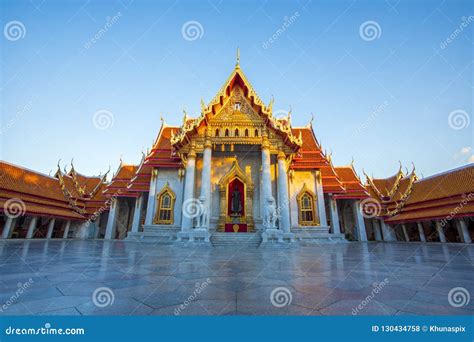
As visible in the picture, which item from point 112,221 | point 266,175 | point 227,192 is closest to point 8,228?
point 112,221

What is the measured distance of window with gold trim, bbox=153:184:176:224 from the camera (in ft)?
52.1

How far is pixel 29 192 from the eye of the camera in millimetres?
18625

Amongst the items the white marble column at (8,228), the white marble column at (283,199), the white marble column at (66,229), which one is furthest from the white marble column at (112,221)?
the white marble column at (283,199)

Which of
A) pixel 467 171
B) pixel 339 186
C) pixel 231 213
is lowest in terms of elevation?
pixel 231 213

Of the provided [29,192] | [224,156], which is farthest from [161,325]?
[29,192]

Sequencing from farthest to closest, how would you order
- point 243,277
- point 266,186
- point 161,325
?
point 266,186, point 243,277, point 161,325

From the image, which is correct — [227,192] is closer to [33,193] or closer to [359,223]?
[359,223]

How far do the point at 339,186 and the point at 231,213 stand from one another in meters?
9.75

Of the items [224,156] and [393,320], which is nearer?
[393,320]

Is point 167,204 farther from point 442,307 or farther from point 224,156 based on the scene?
point 442,307

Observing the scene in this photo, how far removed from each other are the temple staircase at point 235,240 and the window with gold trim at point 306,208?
17.4ft

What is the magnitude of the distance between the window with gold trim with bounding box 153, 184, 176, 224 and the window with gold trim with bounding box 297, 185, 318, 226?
29.5 ft

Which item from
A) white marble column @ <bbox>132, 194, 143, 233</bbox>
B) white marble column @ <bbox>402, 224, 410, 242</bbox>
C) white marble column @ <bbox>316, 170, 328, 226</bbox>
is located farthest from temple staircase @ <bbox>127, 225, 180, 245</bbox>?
white marble column @ <bbox>402, 224, 410, 242</bbox>

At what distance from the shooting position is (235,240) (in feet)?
38.7
